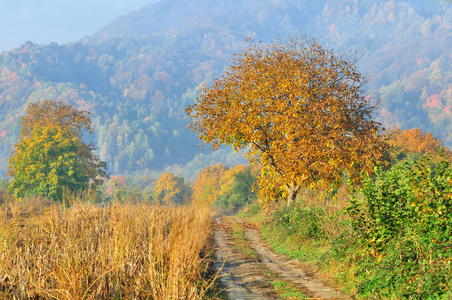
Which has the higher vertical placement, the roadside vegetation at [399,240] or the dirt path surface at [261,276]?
the roadside vegetation at [399,240]

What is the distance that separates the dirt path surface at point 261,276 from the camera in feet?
27.3

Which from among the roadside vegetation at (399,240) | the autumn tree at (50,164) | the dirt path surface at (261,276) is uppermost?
the autumn tree at (50,164)

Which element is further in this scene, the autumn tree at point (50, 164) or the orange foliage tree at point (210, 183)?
the orange foliage tree at point (210, 183)

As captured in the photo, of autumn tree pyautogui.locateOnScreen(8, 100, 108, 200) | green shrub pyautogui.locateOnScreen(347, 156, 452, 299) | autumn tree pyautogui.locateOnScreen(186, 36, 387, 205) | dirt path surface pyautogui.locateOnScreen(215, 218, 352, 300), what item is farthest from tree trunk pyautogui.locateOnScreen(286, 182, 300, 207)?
autumn tree pyautogui.locateOnScreen(8, 100, 108, 200)

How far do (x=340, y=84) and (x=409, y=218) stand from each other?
10841 millimetres

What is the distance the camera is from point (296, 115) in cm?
1588

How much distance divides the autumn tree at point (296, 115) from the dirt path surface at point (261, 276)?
4198 millimetres

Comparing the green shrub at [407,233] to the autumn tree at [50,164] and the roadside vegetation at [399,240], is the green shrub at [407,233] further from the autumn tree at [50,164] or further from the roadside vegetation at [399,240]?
the autumn tree at [50,164]

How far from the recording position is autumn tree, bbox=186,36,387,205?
52.6 feet

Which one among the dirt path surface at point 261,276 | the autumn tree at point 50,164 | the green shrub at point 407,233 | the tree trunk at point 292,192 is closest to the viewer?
the green shrub at point 407,233

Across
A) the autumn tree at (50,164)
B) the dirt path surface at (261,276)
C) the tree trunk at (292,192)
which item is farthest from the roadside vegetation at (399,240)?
the autumn tree at (50,164)

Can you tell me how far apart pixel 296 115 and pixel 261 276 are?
752 centimetres

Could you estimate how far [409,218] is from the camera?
744 centimetres

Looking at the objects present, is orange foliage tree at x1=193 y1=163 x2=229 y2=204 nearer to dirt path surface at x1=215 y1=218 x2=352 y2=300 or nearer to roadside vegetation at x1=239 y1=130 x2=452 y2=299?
dirt path surface at x1=215 y1=218 x2=352 y2=300
